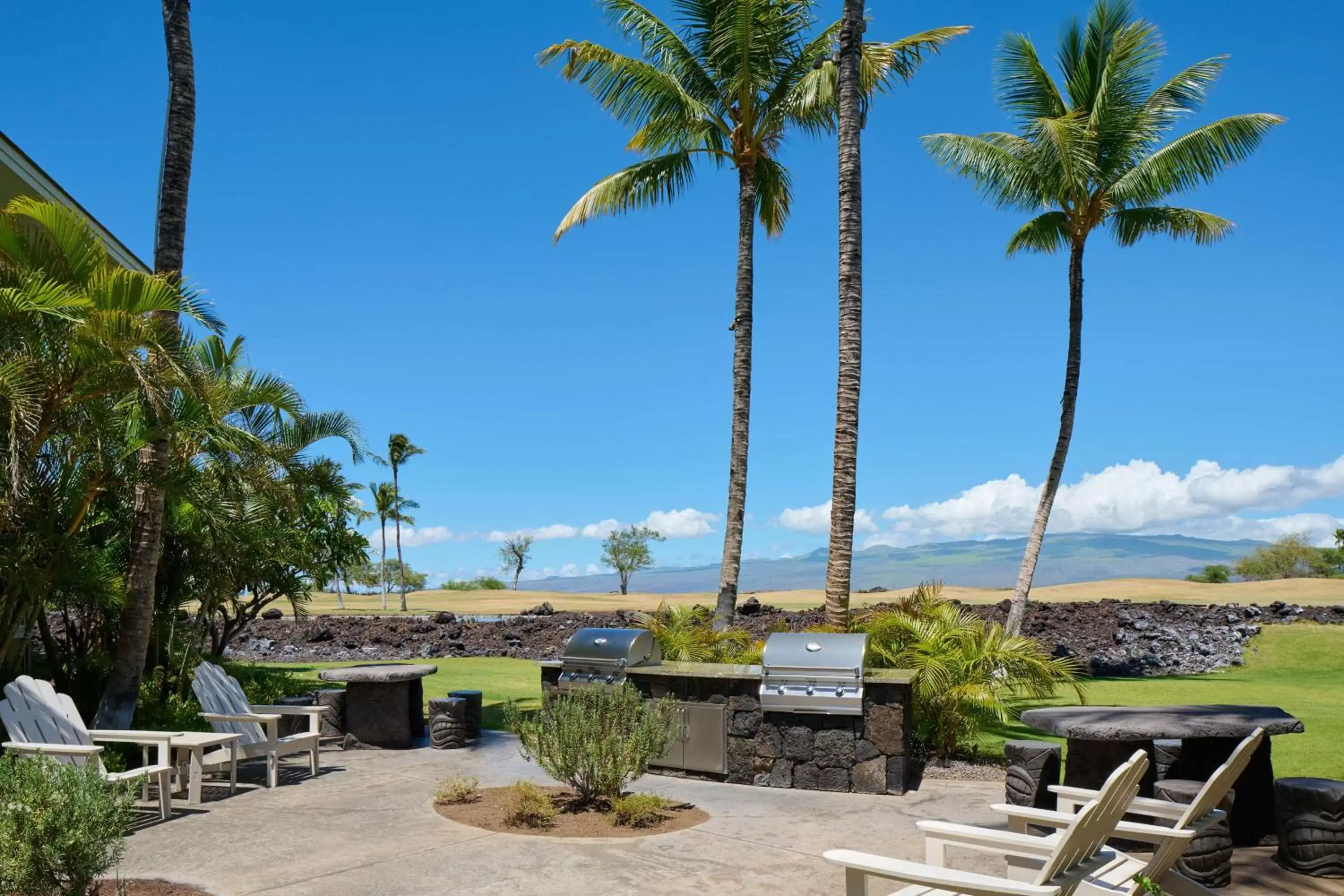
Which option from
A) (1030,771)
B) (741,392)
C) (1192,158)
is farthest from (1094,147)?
(1030,771)

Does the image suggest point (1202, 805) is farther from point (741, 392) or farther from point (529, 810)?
point (741, 392)

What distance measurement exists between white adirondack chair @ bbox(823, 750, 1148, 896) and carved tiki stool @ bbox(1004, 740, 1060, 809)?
251 centimetres

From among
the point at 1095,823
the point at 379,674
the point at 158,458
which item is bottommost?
the point at 379,674

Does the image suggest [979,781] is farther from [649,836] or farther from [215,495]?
[215,495]

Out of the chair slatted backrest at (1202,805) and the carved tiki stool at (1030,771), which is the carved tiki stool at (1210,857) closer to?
the chair slatted backrest at (1202,805)

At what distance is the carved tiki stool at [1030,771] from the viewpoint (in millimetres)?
7199

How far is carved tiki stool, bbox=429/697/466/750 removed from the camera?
1077 cm

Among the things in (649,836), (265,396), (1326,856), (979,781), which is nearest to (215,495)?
(265,396)

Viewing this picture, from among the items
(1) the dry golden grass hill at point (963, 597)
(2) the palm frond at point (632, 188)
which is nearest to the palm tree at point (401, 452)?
(1) the dry golden grass hill at point (963, 597)

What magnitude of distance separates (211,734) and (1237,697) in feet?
46.6

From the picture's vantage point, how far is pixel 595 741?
743cm

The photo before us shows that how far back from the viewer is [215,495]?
39.4ft

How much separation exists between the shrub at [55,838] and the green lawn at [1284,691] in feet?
27.3

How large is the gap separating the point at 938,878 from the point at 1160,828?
1659mm
